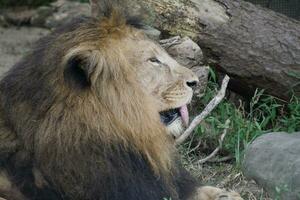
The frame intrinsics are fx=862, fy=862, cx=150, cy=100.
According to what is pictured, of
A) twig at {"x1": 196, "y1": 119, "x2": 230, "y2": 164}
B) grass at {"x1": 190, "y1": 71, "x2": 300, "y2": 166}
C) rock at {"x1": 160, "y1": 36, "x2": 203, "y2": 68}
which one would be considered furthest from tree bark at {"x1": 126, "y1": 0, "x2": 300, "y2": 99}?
twig at {"x1": 196, "y1": 119, "x2": 230, "y2": 164}

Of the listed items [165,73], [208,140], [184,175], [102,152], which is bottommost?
[208,140]

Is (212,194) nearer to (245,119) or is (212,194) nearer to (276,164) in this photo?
(276,164)

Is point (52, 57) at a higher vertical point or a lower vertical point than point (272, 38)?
higher

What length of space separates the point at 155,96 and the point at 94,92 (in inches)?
12.8

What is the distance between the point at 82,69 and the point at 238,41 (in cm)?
229

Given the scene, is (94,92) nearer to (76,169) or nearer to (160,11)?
(76,169)

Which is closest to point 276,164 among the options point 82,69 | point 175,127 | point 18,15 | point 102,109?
point 175,127

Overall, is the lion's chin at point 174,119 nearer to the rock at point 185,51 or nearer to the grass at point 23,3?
the rock at point 185,51

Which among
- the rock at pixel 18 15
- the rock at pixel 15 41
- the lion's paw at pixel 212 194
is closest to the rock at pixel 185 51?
the lion's paw at pixel 212 194

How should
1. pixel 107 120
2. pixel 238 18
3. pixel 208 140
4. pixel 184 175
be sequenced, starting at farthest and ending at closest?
pixel 238 18 < pixel 208 140 < pixel 184 175 < pixel 107 120

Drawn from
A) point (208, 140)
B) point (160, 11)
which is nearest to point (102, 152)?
point (208, 140)

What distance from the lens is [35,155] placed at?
4.30m

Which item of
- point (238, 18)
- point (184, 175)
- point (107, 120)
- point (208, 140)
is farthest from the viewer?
Answer: point (238, 18)

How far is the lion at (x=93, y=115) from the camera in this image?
165 inches
